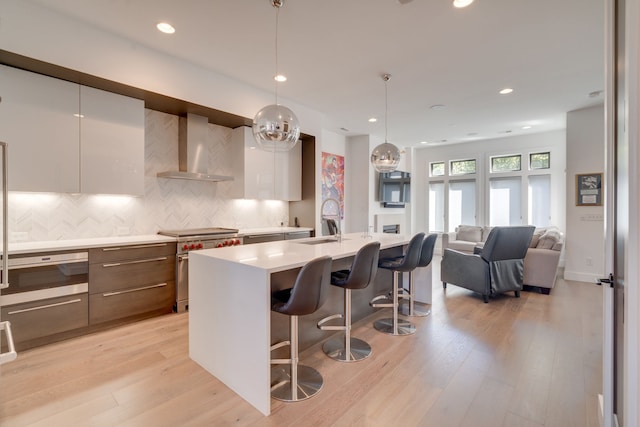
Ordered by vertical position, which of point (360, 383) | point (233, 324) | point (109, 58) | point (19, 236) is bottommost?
point (360, 383)

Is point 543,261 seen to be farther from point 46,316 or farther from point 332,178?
point 46,316

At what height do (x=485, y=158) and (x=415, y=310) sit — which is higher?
(x=485, y=158)

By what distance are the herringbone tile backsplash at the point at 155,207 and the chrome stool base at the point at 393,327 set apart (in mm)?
2676

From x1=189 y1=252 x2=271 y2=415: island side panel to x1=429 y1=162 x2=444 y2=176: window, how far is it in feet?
24.5

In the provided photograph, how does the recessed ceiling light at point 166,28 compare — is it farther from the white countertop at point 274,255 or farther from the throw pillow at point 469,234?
the throw pillow at point 469,234

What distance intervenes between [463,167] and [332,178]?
12.3 feet

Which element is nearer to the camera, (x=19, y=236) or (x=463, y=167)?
(x=19, y=236)

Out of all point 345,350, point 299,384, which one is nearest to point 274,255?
point 299,384

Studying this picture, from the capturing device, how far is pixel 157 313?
3.37m

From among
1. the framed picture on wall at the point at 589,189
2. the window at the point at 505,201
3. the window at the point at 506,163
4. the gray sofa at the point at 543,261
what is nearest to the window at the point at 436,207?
the window at the point at 505,201

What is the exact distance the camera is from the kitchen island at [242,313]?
1.86 m

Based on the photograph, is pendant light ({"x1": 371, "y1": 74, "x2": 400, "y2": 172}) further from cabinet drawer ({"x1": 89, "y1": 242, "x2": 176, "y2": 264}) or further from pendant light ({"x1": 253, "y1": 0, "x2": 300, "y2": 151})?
cabinet drawer ({"x1": 89, "y1": 242, "x2": 176, "y2": 264})

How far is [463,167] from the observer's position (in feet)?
25.9

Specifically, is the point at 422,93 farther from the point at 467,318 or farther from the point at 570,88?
the point at 467,318
